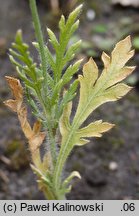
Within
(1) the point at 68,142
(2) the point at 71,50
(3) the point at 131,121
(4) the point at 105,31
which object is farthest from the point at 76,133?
(4) the point at 105,31

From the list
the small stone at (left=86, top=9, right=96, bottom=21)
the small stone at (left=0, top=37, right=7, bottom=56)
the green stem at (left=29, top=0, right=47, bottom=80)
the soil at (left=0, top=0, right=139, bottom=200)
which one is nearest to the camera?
the green stem at (left=29, top=0, right=47, bottom=80)

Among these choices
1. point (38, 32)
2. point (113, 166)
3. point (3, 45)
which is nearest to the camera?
point (38, 32)

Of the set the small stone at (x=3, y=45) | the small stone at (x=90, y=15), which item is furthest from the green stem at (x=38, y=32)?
the small stone at (x=90, y=15)

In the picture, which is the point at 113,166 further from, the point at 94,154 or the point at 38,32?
the point at 38,32

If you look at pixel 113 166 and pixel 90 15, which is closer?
pixel 113 166

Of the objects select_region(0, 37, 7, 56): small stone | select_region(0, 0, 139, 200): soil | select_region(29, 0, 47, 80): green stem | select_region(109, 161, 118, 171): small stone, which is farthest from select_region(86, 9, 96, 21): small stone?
select_region(29, 0, 47, 80): green stem

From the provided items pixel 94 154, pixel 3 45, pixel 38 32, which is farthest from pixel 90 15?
pixel 38 32

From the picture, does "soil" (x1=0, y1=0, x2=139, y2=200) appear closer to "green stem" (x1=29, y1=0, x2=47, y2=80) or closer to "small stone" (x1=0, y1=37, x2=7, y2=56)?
"small stone" (x1=0, y1=37, x2=7, y2=56)

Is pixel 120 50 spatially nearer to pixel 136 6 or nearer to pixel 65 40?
pixel 65 40

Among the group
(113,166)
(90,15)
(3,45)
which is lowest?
(113,166)

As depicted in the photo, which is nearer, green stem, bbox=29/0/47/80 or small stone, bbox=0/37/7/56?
green stem, bbox=29/0/47/80

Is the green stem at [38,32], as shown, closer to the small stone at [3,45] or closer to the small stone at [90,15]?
the small stone at [3,45]
